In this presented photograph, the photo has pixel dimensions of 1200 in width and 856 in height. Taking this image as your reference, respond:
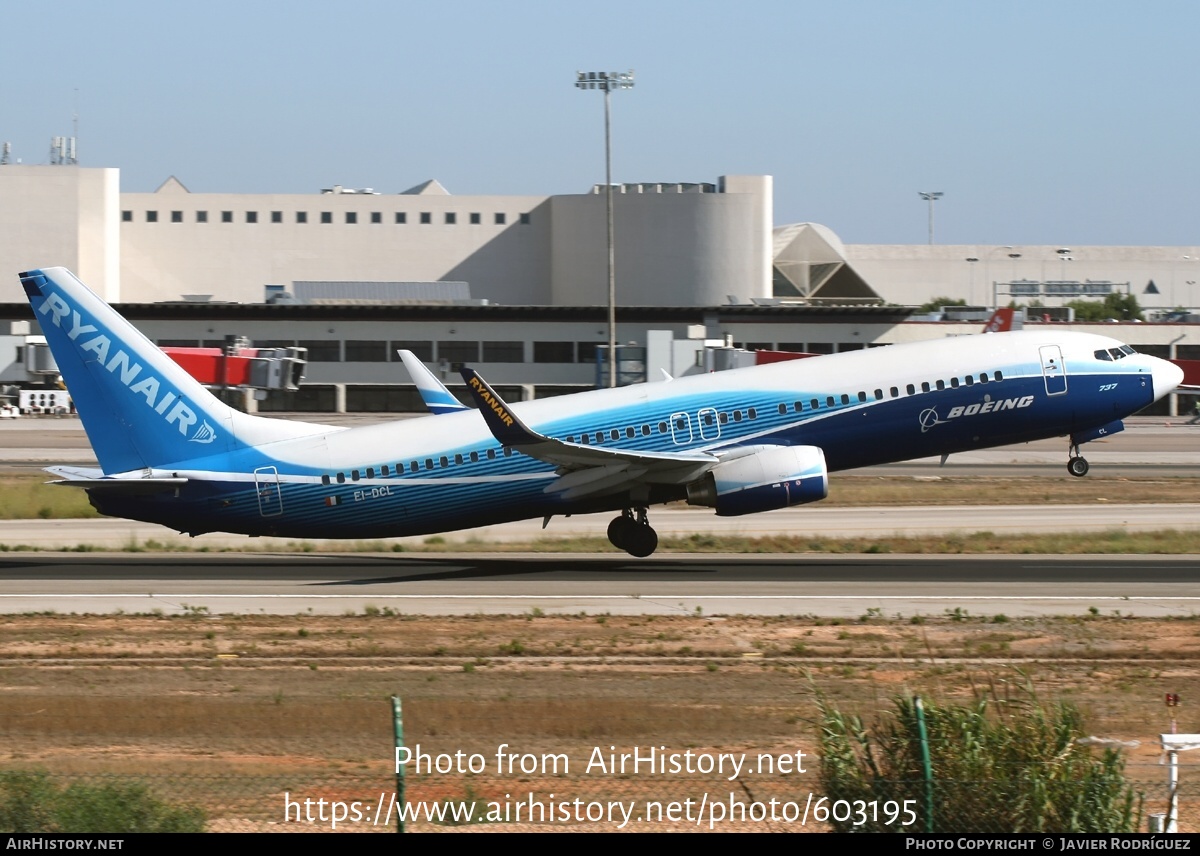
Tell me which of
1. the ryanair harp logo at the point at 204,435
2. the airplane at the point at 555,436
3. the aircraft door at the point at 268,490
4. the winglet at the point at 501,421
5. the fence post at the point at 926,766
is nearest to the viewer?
the fence post at the point at 926,766

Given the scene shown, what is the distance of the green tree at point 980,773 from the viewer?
39.7ft

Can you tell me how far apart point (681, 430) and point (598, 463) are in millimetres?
2333

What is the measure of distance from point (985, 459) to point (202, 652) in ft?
173

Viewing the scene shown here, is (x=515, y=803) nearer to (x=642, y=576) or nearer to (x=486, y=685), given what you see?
(x=486, y=685)

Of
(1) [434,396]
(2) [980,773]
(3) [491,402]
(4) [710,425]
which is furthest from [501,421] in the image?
(2) [980,773]

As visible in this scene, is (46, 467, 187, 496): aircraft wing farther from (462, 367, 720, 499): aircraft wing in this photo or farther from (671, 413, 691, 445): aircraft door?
(671, 413, 691, 445): aircraft door

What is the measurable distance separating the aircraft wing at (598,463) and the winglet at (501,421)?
0.02 meters

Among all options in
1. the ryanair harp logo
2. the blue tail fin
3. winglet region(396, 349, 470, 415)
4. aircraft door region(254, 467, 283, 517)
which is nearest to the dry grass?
aircraft door region(254, 467, 283, 517)

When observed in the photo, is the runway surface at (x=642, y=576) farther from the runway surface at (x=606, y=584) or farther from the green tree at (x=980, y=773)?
the green tree at (x=980, y=773)

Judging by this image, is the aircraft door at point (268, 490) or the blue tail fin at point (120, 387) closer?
the blue tail fin at point (120, 387)

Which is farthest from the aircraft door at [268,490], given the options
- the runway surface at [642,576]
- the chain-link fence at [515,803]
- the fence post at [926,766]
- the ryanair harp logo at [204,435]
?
the fence post at [926,766]

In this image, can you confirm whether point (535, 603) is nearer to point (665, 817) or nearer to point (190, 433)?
point (190, 433)

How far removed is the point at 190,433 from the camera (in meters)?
33.1

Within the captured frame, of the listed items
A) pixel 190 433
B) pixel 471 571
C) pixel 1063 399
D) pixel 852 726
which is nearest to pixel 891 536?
pixel 1063 399
